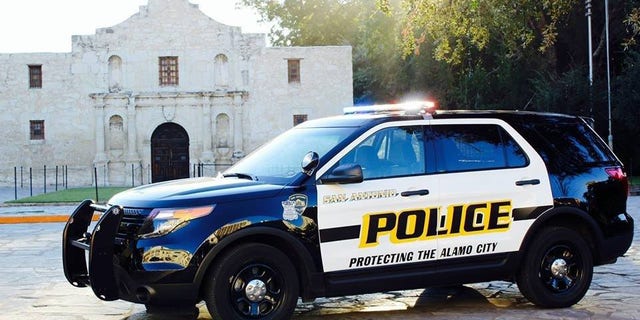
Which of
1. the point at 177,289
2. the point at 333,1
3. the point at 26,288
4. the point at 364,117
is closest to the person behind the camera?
the point at 177,289

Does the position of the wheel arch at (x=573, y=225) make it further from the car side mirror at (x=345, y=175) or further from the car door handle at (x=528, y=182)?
the car side mirror at (x=345, y=175)

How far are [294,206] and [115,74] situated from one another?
36.1 metres

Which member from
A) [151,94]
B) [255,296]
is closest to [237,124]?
[151,94]

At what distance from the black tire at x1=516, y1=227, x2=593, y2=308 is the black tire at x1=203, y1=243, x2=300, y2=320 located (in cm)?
221

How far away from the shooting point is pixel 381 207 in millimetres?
7020

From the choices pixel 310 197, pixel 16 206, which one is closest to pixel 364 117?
pixel 310 197

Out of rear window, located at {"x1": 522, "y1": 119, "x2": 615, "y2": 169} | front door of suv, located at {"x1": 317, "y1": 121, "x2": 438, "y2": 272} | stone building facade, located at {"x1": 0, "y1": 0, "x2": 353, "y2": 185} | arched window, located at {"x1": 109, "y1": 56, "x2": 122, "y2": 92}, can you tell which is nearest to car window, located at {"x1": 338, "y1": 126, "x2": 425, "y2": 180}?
front door of suv, located at {"x1": 317, "y1": 121, "x2": 438, "y2": 272}

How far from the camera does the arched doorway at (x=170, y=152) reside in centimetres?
4119

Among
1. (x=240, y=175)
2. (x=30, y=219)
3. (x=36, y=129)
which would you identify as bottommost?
(x=30, y=219)

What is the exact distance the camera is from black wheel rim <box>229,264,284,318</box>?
6.62 metres

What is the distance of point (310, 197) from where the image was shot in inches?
269

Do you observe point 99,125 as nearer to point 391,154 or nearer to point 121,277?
point 391,154

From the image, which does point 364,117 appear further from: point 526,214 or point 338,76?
point 338,76

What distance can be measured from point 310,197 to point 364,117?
1093 mm
